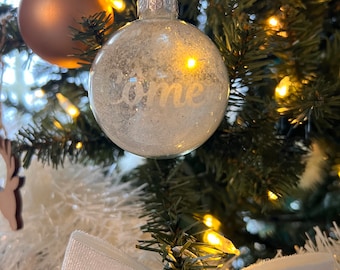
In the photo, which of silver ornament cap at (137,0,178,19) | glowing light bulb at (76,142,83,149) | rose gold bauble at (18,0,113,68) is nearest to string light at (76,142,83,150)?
glowing light bulb at (76,142,83,149)

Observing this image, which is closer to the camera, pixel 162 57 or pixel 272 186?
pixel 162 57

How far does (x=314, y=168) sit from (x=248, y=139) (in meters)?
0.13

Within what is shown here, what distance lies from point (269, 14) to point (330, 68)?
10 cm

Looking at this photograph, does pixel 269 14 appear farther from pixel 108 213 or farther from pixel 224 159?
pixel 108 213

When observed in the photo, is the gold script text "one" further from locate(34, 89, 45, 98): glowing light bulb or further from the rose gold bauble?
locate(34, 89, 45, 98): glowing light bulb

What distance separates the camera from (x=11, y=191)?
0.53 metres

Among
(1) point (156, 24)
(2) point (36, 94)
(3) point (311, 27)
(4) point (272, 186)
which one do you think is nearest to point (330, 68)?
(3) point (311, 27)

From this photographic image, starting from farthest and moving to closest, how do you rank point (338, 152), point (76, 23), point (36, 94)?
point (36, 94) → point (338, 152) → point (76, 23)

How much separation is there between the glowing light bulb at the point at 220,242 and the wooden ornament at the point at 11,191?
220mm

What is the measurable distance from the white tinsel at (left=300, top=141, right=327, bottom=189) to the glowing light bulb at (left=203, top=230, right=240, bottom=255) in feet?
0.61

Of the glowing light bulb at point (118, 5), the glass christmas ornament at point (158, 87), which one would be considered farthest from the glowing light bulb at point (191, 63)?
the glowing light bulb at point (118, 5)

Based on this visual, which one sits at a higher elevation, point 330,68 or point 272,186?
point 330,68

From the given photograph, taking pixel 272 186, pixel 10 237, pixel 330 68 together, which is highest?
pixel 330 68

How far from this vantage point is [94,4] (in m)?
0.47
